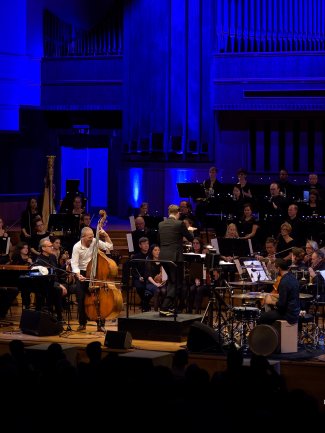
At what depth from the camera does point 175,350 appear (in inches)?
387

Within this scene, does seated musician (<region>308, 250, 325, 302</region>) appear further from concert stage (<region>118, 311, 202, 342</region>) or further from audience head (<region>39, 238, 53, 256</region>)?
audience head (<region>39, 238, 53, 256</region>)

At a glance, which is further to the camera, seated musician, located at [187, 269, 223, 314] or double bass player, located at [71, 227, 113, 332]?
seated musician, located at [187, 269, 223, 314]

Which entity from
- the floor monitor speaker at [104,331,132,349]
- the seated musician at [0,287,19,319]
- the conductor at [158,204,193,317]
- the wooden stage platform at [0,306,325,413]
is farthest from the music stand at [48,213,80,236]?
the floor monitor speaker at [104,331,132,349]

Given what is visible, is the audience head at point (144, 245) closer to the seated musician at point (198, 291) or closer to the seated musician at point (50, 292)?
the seated musician at point (198, 291)

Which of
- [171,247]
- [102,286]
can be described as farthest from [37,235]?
[171,247]

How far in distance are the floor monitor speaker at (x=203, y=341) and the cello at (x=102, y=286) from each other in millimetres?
1499

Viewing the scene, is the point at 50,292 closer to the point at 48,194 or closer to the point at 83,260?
the point at 83,260

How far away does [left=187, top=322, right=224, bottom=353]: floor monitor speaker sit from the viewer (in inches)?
371

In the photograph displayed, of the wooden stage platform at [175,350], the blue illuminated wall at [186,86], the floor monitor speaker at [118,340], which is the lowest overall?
the wooden stage platform at [175,350]

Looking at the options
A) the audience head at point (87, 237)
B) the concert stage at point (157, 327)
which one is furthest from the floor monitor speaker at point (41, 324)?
the audience head at point (87, 237)

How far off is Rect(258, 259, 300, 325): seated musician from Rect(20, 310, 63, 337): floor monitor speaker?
2.61m

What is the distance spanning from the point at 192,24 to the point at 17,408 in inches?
506

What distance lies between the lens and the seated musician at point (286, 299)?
9.65m

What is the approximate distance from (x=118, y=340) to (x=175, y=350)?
2.10 feet
